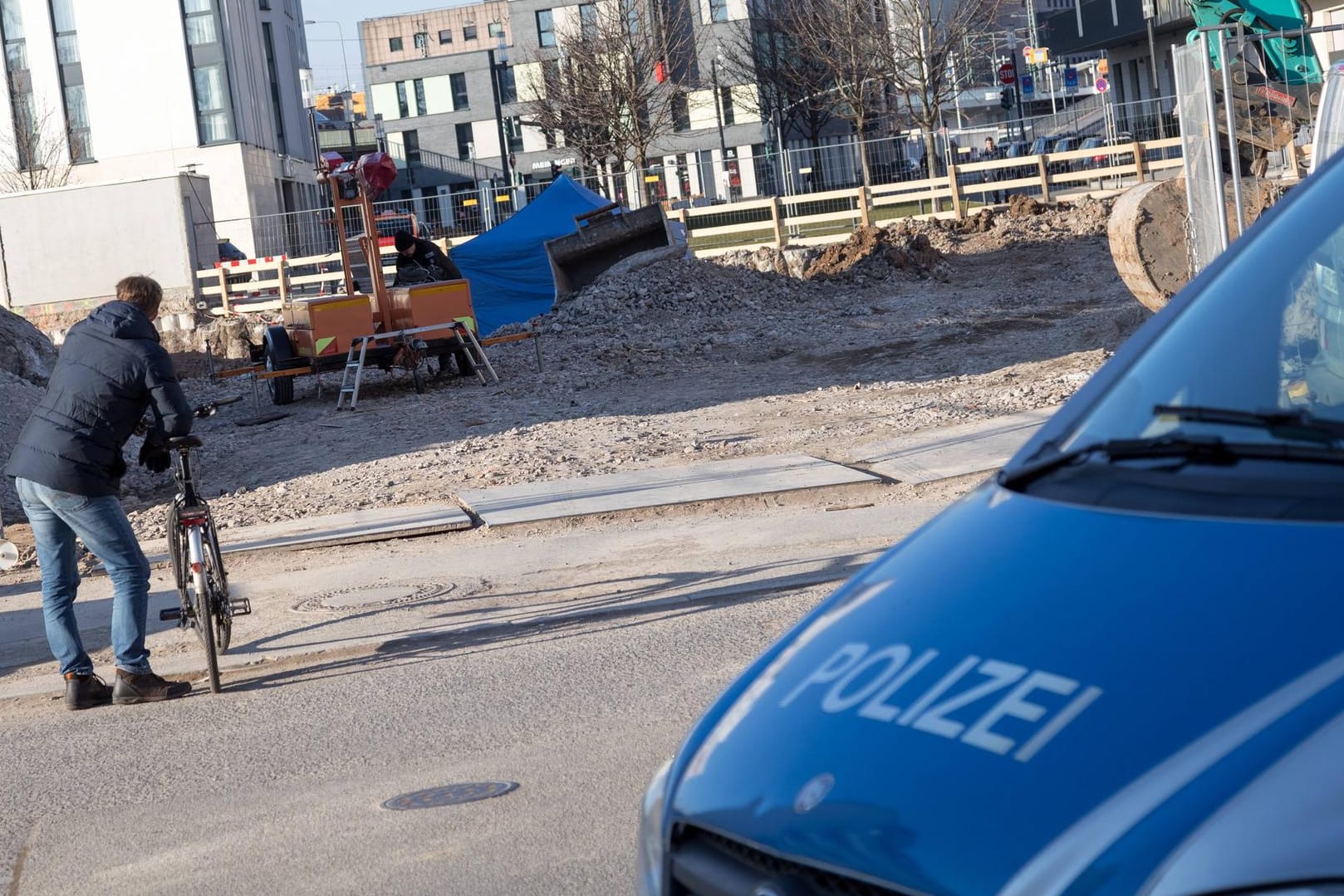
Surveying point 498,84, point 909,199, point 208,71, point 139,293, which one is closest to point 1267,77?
point 139,293

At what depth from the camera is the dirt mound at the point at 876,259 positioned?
28.6m

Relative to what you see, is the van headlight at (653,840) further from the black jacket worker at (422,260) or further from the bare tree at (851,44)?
the bare tree at (851,44)

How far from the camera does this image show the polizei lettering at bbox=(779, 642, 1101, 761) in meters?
1.97

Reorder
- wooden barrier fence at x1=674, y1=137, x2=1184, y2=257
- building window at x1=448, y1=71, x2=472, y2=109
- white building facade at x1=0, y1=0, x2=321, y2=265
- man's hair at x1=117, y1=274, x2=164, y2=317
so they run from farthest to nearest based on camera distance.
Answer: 1. building window at x1=448, y1=71, x2=472, y2=109
2. white building facade at x1=0, y1=0, x2=321, y2=265
3. wooden barrier fence at x1=674, y1=137, x2=1184, y2=257
4. man's hair at x1=117, y1=274, x2=164, y2=317

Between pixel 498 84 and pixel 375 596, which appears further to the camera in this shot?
pixel 498 84

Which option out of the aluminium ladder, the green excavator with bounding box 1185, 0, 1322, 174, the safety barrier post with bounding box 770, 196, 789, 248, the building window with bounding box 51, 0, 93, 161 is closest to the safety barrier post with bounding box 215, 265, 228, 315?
the safety barrier post with bounding box 770, 196, 789, 248

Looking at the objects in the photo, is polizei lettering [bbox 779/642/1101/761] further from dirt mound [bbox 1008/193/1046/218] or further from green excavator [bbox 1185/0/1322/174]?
dirt mound [bbox 1008/193/1046/218]

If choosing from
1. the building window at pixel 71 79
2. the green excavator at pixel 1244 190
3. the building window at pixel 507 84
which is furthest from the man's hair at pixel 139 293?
the building window at pixel 507 84

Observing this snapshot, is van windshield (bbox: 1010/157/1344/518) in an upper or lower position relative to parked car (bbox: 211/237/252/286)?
lower

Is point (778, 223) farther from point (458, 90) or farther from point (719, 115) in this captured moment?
point (458, 90)

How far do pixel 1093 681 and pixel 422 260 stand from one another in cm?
2045

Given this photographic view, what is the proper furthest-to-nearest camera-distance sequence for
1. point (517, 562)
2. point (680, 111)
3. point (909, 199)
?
point (680, 111) < point (909, 199) < point (517, 562)

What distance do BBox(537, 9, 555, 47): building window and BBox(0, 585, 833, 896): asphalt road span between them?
75.5 m

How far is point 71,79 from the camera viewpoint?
55625mm
